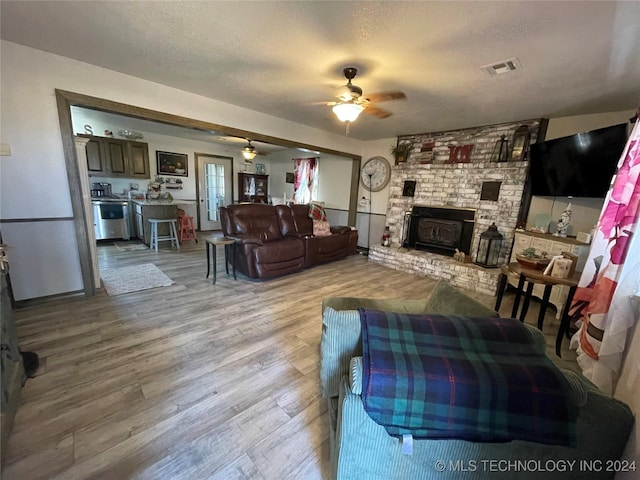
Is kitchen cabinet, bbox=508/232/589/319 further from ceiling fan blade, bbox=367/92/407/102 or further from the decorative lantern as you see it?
ceiling fan blade, bbox=367/92/407/102

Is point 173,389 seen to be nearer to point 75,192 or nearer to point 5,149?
point 75,192

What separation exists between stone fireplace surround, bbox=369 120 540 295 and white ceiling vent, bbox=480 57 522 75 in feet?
5.93

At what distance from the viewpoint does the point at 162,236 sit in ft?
17.4

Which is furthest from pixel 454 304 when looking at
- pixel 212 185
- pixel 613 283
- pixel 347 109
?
pixel 212 185

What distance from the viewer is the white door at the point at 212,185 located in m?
6.77

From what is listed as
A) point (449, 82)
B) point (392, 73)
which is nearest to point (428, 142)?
point (449, 82)

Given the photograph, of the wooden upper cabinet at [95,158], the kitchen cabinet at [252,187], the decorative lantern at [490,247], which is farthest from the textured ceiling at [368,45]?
the kitchen cabinet at [252,187]

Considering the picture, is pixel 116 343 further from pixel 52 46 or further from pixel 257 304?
pixel 52 46

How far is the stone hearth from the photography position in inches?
142

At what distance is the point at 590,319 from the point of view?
1566 mm

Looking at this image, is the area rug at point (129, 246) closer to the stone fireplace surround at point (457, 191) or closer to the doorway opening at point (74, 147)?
the doorway opening at point (74, 147)

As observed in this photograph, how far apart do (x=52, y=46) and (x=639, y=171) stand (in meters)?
4.46

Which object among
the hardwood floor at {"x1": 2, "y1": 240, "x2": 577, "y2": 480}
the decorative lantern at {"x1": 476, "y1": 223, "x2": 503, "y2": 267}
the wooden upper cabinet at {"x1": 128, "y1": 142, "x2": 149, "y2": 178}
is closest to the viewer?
the hardwood floor at {"x1": 2, "y1": 240, "x2": 577, "y2": 480}

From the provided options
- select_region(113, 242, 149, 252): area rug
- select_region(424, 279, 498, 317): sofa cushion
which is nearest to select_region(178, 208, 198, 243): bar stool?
select_region(113, 242, 149, 252): area rug
